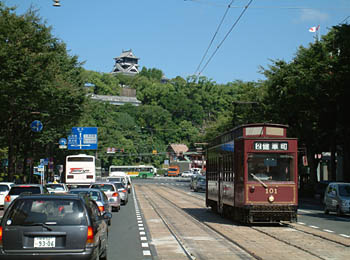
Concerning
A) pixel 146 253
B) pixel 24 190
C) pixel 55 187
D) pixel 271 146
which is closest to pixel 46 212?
pixel 146 253

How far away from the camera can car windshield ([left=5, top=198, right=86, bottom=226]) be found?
31.8 feet

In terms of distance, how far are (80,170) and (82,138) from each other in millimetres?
9545

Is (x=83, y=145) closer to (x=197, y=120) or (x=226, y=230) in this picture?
(x=226, y=230)

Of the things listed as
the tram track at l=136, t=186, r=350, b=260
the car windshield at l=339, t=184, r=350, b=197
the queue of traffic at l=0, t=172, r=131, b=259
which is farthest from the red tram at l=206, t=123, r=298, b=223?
the queue of traffic at l=0, t=172, r=131, b=259

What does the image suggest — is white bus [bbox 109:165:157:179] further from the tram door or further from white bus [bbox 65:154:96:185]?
the tram door

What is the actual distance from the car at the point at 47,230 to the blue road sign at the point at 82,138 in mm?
53751

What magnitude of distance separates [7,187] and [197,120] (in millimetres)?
121089

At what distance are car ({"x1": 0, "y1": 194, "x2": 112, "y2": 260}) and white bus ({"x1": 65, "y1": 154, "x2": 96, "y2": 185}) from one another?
146 ft

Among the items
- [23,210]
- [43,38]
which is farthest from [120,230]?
[43,38]

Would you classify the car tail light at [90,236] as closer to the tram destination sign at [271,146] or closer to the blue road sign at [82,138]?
the tram destination sign at [271,146]

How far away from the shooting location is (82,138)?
2500 inches

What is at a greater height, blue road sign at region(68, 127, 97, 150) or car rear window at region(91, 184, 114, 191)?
blue road sign at region(68, 127, 97, 150)

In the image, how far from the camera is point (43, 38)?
35.9 meters

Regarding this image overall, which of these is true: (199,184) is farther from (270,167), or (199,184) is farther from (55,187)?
(270,167)
